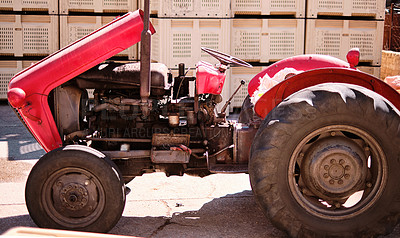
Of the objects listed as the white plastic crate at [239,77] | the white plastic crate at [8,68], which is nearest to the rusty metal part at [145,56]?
the white plastic crate at [239,77]

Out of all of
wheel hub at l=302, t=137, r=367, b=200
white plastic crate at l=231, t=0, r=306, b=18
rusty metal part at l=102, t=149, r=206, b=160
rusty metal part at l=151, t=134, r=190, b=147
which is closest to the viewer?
wheel hub at l=302, t=137, r=367, b=200

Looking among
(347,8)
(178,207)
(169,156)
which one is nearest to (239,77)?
(347,8)

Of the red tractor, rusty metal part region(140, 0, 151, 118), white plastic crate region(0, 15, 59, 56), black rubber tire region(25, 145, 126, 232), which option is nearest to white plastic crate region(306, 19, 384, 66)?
the red tractor

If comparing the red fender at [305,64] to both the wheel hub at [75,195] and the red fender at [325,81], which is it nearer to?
the red fender at [325,81]

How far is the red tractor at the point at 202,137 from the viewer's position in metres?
3.63

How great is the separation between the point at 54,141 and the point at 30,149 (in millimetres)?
2487

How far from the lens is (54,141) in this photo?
427 centimetres

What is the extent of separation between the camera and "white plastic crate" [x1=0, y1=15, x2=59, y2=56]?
28.1 feet

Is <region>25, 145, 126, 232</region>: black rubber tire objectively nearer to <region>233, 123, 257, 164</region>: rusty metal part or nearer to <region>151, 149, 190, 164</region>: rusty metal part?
<region>151, 149, 190, 164</region>: rusty metal part

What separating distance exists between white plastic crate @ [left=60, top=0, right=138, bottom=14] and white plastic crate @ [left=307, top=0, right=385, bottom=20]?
287 cm

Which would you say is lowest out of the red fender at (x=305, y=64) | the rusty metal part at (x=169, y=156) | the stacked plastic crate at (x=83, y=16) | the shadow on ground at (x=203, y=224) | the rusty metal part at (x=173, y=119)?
the shadow on ground at (x=203, y=224)

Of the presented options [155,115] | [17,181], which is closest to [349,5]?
[155,115]

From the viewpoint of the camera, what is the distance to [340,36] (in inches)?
Answer: 333

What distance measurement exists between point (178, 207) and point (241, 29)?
431cm
